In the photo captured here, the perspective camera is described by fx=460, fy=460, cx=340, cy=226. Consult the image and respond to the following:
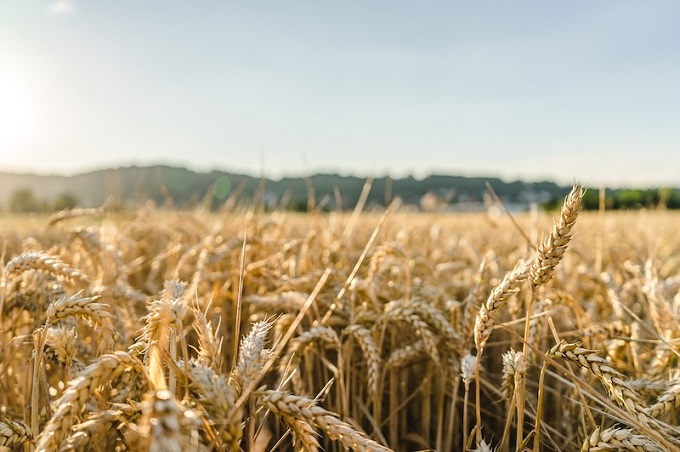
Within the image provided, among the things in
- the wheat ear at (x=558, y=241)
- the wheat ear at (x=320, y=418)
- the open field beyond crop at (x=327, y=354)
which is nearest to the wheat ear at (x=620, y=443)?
the open field beyond crop at (x=327, y=354)

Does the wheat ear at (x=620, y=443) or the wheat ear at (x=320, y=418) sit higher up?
the wheat ear at (x=320, y=418)

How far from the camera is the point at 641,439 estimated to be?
0.82 meters

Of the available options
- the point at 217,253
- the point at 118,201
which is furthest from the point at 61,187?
the point at 217,253

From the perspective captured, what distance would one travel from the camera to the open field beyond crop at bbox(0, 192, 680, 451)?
A: 73cm

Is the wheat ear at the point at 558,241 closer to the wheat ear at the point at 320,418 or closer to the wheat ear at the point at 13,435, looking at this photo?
the wheat ear at the point at 320,418

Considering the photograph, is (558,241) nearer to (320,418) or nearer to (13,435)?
(320,418)

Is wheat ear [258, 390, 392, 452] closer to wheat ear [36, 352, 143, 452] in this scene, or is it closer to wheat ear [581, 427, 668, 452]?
wheat ear [36, 352, 143, 452]

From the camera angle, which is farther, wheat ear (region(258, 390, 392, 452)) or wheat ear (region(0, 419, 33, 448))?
wheat ear (region(0, 419, 33, 448))

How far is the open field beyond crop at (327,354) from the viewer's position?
0.73 meters

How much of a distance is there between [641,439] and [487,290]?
154 centimetres

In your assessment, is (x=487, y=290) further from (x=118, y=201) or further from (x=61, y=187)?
(x=61, y=187)

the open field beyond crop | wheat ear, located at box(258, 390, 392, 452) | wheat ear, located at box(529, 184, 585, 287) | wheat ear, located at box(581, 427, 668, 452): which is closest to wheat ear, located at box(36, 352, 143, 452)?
the open field beyond crop

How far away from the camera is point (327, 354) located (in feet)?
6.92

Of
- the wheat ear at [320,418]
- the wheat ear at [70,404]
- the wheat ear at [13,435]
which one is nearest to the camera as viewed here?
the wheat ear at [70,404]
